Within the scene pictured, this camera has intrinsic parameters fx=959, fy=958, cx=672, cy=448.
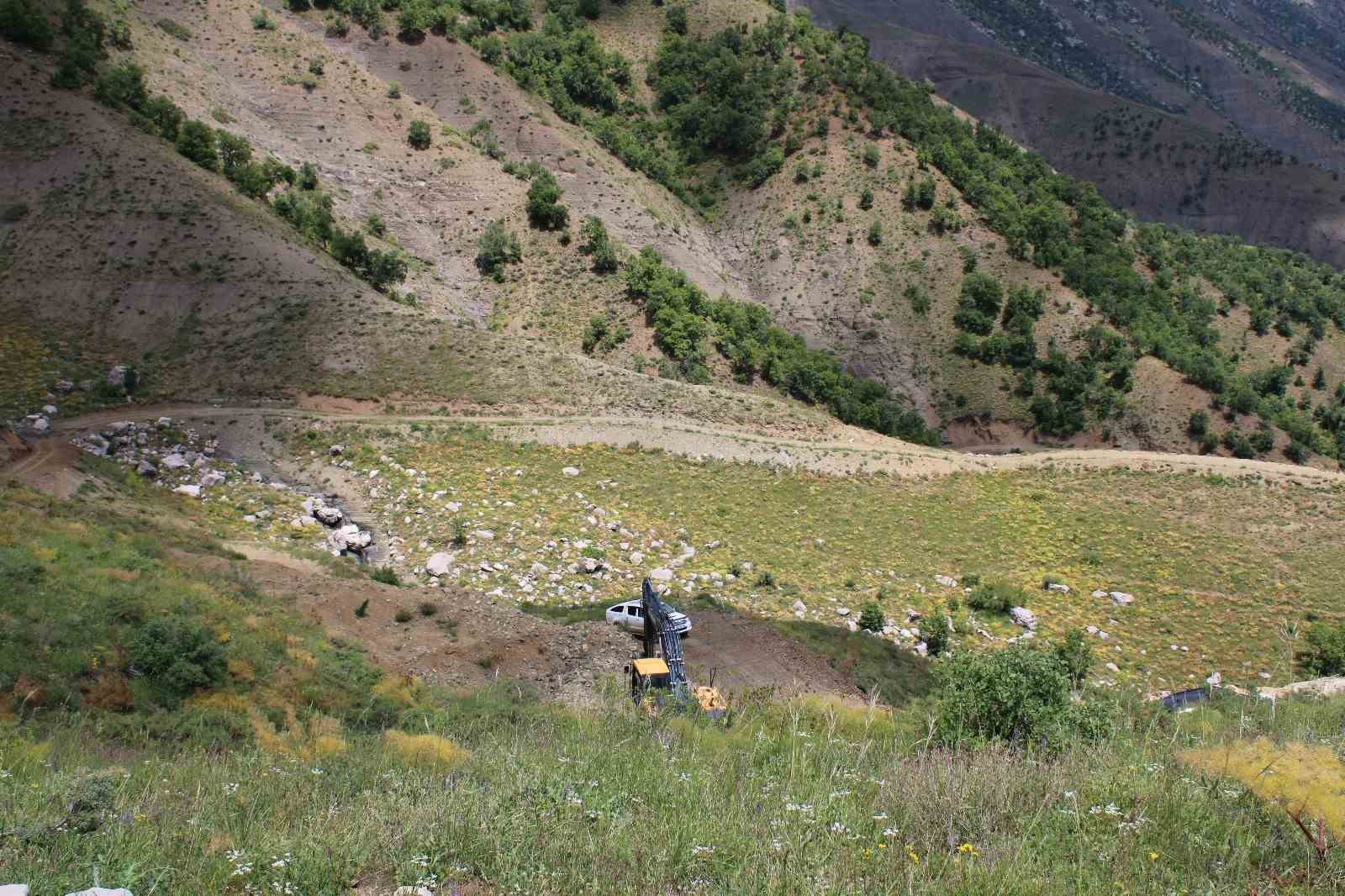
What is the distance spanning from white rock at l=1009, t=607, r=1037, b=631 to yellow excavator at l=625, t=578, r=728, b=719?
11801 millimetres

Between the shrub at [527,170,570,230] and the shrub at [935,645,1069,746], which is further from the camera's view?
the shrub at [527,170,570,230]

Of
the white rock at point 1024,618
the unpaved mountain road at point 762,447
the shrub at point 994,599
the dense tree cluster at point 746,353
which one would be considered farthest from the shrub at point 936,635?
the dense tree cluster at point 746,353

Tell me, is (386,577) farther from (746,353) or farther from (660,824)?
(746,353)

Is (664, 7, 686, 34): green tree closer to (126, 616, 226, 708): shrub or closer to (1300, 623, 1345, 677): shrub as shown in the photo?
(1300, 623, 1345, 677): shrub

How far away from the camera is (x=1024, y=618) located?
85.5ft

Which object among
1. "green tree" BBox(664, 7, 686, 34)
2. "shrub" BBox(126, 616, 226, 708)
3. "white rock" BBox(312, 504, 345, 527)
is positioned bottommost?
"white rock" BBox(312, 504, 345, 527)

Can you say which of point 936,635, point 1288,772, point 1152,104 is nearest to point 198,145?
point 936,635

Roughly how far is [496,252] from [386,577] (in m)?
33.5

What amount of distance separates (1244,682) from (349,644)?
68.0ft

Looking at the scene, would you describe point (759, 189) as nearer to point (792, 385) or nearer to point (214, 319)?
point (792, 385)

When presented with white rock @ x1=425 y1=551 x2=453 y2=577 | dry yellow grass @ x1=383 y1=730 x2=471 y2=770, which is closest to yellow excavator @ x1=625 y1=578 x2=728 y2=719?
dry yellow grass @ x1=383 y1=730 x2=471 y2=770

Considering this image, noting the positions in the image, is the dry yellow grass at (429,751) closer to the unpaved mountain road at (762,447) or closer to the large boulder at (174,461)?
the large boulder at (174,461)

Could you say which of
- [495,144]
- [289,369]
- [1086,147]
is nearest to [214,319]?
[289,369]

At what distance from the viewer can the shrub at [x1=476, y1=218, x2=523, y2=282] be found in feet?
173
